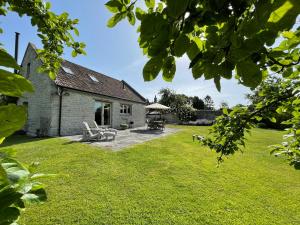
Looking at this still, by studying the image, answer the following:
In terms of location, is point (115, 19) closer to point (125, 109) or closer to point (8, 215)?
point (8, 215)

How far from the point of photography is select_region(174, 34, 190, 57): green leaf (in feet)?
2.42

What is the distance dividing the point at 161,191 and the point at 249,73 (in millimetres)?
4542

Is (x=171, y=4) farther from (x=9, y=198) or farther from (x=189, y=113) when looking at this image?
(x=189, y=113)

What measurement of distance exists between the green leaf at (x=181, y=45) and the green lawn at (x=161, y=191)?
3530mm

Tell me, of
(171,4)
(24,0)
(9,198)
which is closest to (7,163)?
(9,198)

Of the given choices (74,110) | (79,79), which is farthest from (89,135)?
(79,79)

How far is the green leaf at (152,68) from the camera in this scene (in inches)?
30.6

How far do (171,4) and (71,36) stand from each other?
8.28 ft

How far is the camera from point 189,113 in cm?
→ 3694

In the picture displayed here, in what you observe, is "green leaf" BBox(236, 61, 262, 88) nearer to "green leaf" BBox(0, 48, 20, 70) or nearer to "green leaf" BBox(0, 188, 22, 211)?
"green leaf" BBox(0, 48, 20, 70)

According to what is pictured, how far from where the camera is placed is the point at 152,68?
799mm

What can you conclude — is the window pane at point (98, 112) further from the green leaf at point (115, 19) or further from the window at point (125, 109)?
the green leaf at point (115, 19)

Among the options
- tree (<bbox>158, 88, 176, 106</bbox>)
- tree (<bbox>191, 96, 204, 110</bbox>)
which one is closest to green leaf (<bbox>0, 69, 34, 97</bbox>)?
tree (<bbox>158, 88, 176, 106</bbox>)

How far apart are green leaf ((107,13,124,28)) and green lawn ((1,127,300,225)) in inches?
137
